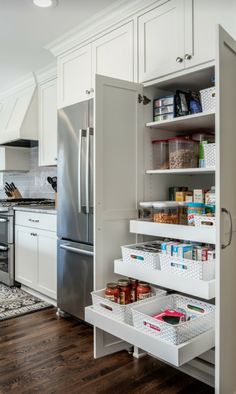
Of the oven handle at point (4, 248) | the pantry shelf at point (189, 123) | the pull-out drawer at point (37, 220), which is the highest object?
the pantry shelf at point (189, 123)

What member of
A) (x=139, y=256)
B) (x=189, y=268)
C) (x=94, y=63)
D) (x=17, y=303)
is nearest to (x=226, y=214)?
(x=189, y=268)

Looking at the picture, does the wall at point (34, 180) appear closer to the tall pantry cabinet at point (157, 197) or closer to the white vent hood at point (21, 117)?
the white vent hood at point (21, 117)

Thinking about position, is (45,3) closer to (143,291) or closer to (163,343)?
(143,291)

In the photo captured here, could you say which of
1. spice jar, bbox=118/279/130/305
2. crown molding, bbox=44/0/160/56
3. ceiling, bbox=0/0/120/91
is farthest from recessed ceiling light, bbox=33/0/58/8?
spice jar, bbox=118/279/130/305

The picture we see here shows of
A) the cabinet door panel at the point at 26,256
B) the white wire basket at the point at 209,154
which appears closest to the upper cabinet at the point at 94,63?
the white wire basket at the point at 209,154

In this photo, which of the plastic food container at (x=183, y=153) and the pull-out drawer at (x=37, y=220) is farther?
the pull-out drawer at (x=37, y=220)

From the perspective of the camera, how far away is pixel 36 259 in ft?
11.0

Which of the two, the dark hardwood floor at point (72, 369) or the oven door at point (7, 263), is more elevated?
the oven door at point (7, 263)

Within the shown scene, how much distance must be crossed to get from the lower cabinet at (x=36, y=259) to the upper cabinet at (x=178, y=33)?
1756mm

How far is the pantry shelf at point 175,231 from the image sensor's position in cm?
180

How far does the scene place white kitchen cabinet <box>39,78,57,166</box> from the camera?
3.81 m

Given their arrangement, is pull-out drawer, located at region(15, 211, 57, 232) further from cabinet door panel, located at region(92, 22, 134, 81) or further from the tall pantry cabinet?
cabinet door panel, located at region(92, 22, 134, 81)

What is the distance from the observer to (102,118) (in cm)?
211

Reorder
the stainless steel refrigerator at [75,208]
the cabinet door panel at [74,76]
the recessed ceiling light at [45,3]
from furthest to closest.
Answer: the cabinet door panel at [74,76] < the stainless steel refrigerator at [75,208] < the recessed ceiling light at [45,3]
